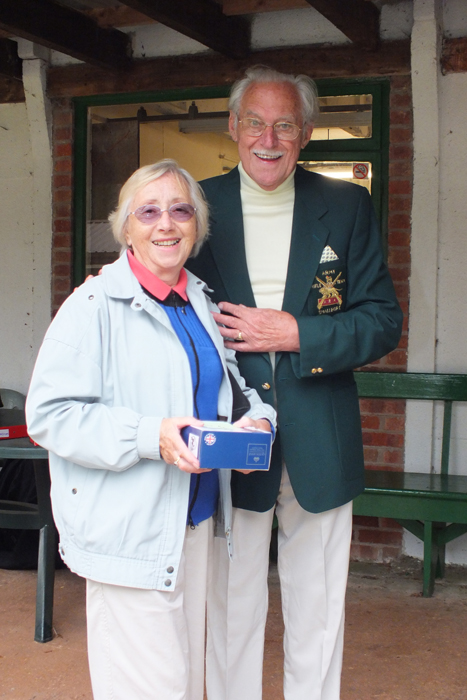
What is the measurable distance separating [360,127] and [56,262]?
208cm

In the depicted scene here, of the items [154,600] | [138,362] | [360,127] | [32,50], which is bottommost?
A: [154,600]

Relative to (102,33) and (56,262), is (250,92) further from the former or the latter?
(56,262)

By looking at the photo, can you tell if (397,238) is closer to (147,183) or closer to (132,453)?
(147,183)

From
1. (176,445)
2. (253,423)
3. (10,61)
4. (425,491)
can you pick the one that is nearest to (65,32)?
(10,61)

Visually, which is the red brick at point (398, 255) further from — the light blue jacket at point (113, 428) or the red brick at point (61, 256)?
the light blue jacket at point (113, 428)

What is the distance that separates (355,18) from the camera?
4.00 metres

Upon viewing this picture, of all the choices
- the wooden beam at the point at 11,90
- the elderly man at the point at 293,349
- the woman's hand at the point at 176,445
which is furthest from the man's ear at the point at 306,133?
the wooden beam at the point at 11,90

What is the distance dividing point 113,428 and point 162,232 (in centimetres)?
52

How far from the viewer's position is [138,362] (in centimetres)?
185

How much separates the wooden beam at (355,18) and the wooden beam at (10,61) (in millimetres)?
2137

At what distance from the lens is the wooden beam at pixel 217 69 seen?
4.39 meters

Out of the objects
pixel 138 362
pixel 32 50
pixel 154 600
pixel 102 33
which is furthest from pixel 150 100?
pixel 154 600

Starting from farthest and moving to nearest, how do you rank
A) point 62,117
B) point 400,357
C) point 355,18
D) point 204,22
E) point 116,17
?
point 62,117, point 116,17, point 400,357, point 204,22, point 355,18

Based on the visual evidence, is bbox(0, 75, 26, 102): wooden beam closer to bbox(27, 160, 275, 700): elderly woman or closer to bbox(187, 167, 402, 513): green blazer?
bbox(187, 167, 402, 513): green blazer
